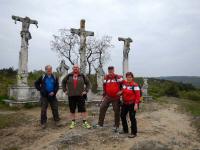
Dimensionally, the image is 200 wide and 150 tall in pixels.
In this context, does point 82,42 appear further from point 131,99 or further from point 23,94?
point 131,99

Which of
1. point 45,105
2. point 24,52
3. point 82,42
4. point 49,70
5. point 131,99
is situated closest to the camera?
point 131,99

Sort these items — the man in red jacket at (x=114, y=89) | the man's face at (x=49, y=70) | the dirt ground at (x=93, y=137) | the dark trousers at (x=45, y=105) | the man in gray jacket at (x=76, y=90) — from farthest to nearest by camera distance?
the dark trousers at (x=45, y=105), the man's face at (x=49, y=70), the man in gray jacket at (x=76, y=90), the man in red jacket at (x=114, y=89), the dirt ground at (x=93, y=137)

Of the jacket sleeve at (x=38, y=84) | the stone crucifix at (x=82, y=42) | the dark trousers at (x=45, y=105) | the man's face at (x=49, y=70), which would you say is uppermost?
the stone crucifix at (x=82, y=42)

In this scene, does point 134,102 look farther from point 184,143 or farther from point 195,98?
point 195,98

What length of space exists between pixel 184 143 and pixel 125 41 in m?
10.8

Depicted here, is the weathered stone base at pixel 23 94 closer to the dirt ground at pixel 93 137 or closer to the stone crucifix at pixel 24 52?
the stone crucifix at pixel 24 52

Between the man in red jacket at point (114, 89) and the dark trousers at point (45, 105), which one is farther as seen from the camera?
the dark trousers at point (45, 105)

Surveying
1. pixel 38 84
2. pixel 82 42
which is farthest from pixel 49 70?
pixel 82 42

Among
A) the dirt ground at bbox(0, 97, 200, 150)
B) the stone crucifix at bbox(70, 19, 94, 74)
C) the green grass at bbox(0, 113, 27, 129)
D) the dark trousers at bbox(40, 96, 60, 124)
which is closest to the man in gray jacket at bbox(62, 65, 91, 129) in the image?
the dirt ground at bbox(0, 97, 200, 150)

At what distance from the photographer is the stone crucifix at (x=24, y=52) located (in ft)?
44.8

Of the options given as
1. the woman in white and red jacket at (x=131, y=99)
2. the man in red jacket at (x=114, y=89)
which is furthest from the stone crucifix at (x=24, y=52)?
the woman in white and red jacket at (x=131, y=99)

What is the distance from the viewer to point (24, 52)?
13867mm

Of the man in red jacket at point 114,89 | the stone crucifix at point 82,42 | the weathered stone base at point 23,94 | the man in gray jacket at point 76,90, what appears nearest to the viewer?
the man in red jacket at point 114,89

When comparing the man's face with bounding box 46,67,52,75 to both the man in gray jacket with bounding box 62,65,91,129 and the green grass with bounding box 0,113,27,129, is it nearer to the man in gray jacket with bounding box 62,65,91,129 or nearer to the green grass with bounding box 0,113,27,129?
the man in gray jacket with bounding box 62,65,91,129
